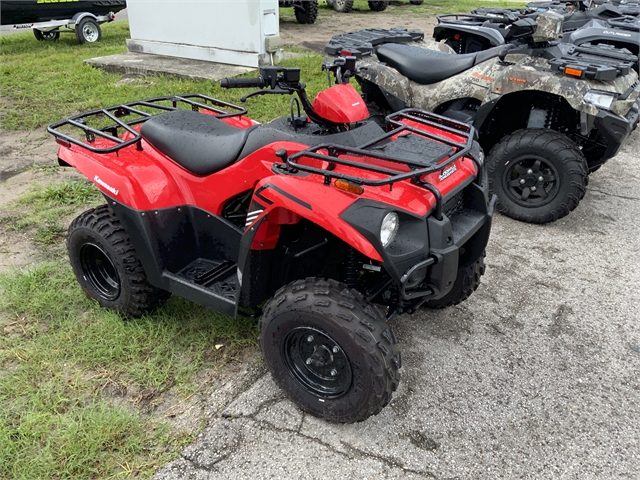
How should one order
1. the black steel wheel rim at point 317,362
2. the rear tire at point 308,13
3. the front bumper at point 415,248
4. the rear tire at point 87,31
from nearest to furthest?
1. the front bumper at point 415,248
2. the black steel wheel rim at point 317,362
3. the rear tire at point 87,31
4. the rear tire at point 308,13

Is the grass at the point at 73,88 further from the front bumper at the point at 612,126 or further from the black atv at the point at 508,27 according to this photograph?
the front bumper at the point at 612,126

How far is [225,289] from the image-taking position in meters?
2.95

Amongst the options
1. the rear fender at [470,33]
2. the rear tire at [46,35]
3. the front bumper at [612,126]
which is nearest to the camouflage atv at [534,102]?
the front bumper at [612,126]

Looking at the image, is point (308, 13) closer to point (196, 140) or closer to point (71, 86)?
point (71, 86)

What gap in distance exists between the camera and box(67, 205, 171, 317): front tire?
3062 millimetres

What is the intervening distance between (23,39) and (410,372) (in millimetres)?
13458

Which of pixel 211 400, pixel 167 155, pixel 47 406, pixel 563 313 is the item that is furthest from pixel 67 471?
pixel 563 313

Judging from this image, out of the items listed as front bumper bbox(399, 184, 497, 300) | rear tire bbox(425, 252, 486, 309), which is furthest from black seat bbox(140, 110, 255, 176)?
rear tire bbox(425, 252, 486, 309)

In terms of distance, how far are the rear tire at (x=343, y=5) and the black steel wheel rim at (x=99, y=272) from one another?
639 inches

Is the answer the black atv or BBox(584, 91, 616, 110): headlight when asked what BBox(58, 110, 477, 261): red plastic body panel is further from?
the black atv

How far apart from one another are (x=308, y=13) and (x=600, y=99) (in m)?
12.1

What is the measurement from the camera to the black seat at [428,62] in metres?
5.11

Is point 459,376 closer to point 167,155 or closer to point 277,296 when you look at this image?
point 277,296

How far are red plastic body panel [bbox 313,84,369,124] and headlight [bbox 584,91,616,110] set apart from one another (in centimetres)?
259
